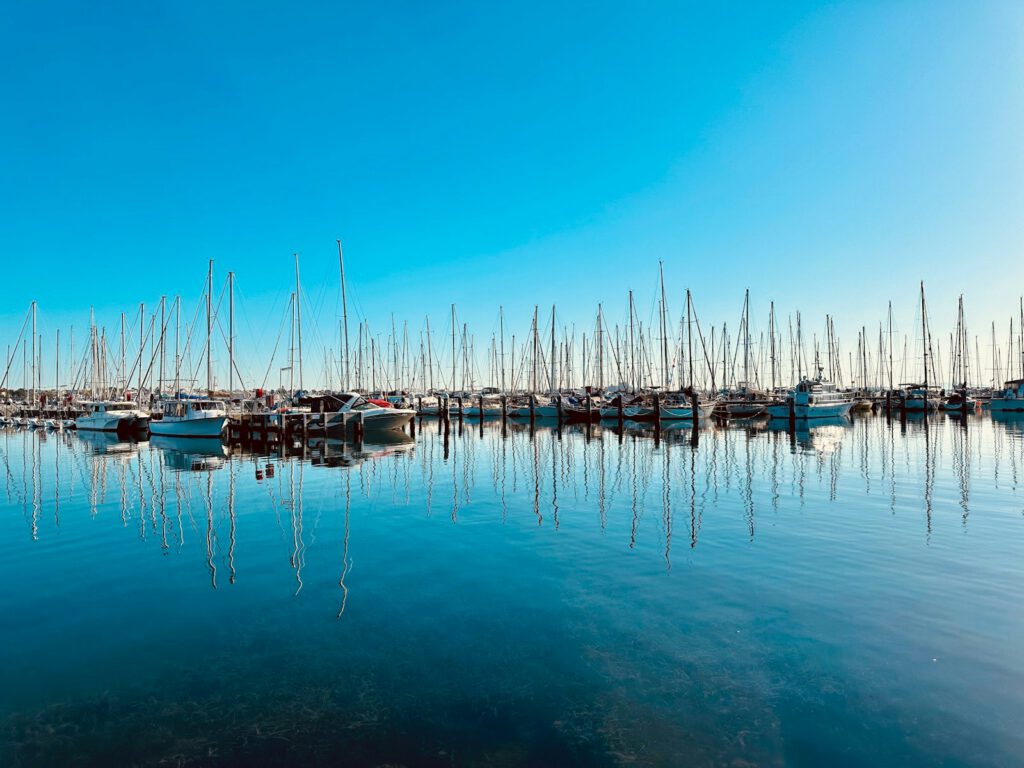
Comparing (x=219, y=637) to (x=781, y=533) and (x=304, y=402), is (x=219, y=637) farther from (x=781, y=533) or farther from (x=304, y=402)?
(x=304, y=402)

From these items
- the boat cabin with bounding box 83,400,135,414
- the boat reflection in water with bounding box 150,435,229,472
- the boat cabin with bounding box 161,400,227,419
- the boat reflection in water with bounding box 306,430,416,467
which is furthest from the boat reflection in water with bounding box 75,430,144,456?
the boat reflection in water with bounding box 306,430,416,467

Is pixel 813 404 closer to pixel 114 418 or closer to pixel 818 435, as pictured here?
pixel 818 435

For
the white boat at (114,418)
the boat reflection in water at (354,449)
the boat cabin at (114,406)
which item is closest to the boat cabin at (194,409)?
the white boat at (114,418)

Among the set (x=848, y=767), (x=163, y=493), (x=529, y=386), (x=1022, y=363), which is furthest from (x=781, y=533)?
(x=1022, y=363)

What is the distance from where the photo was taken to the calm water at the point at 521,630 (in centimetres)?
626

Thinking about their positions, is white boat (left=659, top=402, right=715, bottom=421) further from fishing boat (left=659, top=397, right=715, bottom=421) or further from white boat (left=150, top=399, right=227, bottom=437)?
white boat (left=150, top=399, right=227, bottom=437)

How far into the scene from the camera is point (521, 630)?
9133 millimetres

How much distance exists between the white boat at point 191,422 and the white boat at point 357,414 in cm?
825

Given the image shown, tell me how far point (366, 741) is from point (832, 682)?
5.30 m

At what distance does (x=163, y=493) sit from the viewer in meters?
22.9

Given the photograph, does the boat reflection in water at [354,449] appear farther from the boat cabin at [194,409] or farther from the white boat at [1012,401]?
the white boat at [1012,401]

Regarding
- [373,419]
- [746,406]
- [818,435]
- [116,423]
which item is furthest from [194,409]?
[746,406]

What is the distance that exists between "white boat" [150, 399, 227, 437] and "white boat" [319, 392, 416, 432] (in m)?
8.25

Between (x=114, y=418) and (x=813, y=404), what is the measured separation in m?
72.5
